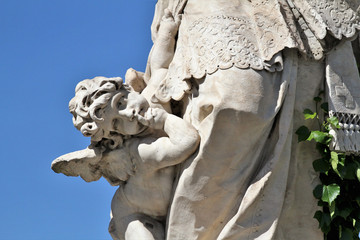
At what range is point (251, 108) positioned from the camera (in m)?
5.71

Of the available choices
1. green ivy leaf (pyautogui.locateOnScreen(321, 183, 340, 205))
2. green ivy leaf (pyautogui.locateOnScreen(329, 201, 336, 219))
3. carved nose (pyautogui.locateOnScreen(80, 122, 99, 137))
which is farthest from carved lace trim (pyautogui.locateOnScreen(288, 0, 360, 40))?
carved nose (pyautogui.locateOnScreen(80, 122, 99, 137))

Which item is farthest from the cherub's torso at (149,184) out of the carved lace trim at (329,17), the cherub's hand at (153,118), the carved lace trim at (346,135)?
the carved lace trim at (329,17)

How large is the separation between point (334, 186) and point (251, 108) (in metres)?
0.76

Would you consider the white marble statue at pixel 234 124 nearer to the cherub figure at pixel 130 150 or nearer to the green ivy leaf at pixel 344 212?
the cherub figure at pixel 130 150

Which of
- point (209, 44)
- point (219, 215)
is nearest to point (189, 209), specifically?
point (219, 215)

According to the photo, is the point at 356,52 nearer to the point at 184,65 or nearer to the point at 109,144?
the point at 184,65

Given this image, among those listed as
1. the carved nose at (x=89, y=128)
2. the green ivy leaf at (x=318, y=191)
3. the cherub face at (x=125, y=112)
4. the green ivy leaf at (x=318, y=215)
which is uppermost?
the carved nose at (x=89, y=128)

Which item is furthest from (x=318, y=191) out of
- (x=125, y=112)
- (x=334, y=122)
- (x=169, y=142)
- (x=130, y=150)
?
(x=125, y=112)

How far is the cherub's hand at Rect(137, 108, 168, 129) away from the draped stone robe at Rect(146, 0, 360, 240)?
0.16 meters

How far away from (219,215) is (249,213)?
189 mm

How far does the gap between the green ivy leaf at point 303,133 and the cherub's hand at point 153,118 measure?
85 cm

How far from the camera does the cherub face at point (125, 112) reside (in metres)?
5.84

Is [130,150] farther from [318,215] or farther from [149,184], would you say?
[318,215]

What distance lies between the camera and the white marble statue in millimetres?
5758
